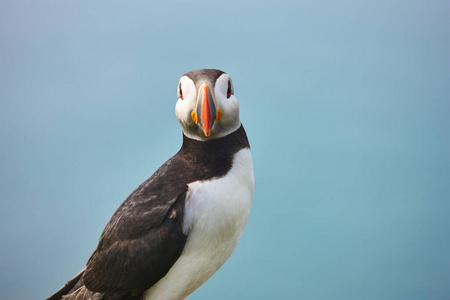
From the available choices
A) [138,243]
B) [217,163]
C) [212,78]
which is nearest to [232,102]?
[212,78]

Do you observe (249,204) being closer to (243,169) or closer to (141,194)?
(243,169)

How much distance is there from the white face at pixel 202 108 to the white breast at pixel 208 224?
0.23m

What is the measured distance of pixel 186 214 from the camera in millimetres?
2746

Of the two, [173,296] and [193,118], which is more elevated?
[193,118]

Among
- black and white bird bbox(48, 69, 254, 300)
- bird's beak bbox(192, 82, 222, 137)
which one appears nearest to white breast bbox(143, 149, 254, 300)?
black and white bird bbox(48, 69, 254, 300)

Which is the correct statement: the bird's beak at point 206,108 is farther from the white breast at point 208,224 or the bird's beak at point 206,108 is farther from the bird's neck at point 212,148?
the white breast at point 208,224

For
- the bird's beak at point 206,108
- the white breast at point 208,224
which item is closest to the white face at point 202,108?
the bird's beak at point 206,108

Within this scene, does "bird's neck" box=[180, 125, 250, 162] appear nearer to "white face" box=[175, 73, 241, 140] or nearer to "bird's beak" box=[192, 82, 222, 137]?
"white face" box=[175, 73, 241, 140]

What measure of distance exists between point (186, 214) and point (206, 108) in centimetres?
65

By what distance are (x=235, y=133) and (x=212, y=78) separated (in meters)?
0.40

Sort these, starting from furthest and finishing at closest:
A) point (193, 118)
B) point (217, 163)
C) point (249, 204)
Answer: point (249, 204) → point (217, 163) → point (193, 118)

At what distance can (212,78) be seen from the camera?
2686mm

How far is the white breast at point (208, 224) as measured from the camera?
276cm

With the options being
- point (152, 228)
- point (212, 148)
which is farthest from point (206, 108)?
point (152, 228)
